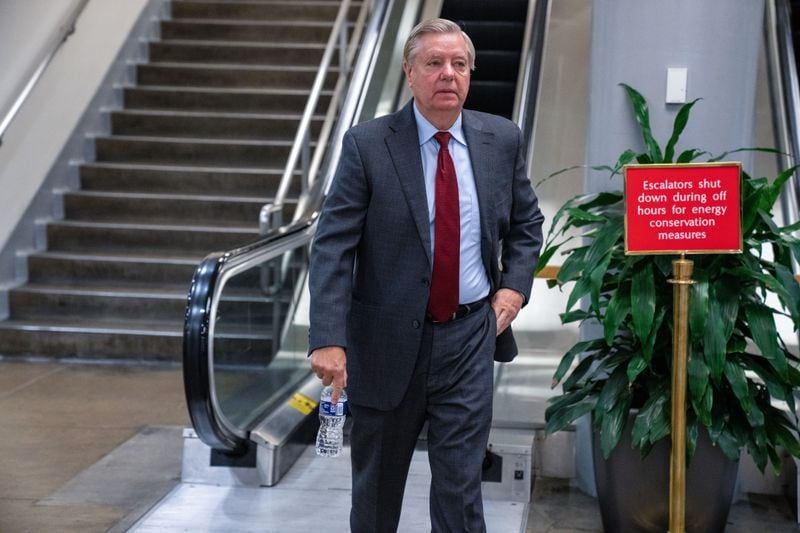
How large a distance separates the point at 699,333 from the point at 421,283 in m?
1.22

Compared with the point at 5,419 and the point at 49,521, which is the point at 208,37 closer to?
the point at 5,419

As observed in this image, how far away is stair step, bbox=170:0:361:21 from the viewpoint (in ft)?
32.7

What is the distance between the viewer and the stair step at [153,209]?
26.2 feet

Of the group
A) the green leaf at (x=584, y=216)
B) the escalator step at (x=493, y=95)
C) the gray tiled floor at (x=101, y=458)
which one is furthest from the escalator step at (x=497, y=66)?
the green leaf at (x=584, y=216)

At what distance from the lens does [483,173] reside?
2846 millimetres

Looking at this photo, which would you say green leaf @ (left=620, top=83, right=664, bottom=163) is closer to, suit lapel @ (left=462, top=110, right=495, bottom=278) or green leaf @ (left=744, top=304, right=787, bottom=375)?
green leaf @ (left=744, top=304, right=787, bottom=375)

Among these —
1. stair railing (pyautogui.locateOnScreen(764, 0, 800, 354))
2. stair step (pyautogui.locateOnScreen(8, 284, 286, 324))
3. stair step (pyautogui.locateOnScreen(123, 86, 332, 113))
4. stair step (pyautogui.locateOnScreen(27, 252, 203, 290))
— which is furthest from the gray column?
stair step (pyautogui.locateOnScreen(123, 86, 332, 113))

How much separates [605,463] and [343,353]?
1.58 m

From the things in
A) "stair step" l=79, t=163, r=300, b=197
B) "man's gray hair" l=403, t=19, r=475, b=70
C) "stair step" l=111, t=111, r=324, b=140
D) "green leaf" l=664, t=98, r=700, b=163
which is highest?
"stair step" l=111, t=111, r=324, b=140

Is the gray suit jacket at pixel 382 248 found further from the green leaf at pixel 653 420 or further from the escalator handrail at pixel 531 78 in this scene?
the escalator handrail at pixel 531 78

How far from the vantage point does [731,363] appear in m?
3.65

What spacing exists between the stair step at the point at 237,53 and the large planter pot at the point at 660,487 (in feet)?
20.3

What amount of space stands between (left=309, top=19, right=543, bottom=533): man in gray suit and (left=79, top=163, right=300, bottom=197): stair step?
537 centimetres

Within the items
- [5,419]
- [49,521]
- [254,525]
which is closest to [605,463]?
[254,525]
